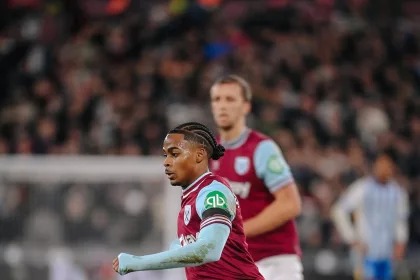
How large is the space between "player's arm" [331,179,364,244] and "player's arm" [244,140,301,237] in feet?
15.9

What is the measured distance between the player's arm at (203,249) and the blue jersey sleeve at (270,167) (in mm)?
1697

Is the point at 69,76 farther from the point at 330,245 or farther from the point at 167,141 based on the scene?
the point at 167,141

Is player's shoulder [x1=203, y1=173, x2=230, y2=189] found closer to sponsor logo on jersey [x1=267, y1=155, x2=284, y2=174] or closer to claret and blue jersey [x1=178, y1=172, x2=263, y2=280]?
claret and blue jersey [x1=178, y1=172, x2=263, y2=280]

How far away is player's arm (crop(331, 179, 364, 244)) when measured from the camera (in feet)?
34.2

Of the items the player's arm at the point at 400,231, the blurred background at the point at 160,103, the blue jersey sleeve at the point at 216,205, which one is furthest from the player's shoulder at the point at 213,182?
the player's arm at the point at 400,231

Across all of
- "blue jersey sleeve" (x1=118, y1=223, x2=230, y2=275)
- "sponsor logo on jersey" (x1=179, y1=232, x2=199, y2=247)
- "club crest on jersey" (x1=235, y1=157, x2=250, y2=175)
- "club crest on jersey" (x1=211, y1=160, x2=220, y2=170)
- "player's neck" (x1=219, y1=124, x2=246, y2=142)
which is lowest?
"blue jersey sleeve" (x1=118, y1=223, x2=230, y2=275)

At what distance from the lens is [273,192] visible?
571 centimetres

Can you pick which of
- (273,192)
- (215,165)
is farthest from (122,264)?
(215,165)

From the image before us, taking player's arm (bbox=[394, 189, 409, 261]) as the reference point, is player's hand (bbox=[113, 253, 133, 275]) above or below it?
below

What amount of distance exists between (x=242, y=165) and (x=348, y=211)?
5.25 meters

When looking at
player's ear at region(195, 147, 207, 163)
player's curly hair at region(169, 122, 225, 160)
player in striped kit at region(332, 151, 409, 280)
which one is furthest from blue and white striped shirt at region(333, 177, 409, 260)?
player's ear at region(195, 147, 207, 163)

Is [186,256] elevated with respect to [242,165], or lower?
lower

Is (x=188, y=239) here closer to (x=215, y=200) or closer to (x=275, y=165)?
(x=215, y=200)

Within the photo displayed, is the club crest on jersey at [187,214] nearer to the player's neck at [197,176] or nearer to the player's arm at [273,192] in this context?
the player's neck at [197,176]
